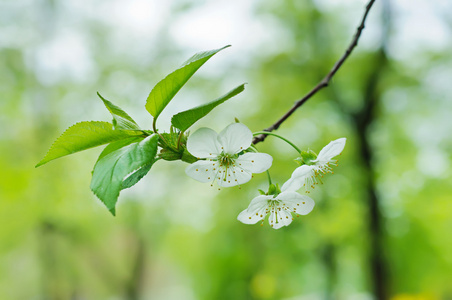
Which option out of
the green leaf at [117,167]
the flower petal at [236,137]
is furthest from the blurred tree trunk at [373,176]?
the green leaf at [117,167]

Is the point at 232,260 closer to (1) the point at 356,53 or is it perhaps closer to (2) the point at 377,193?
(2) the point at 377,193

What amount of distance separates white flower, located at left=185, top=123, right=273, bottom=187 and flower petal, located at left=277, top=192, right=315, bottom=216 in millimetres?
68

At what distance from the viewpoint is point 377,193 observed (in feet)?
12.9

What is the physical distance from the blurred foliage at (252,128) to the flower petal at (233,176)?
3390 mm

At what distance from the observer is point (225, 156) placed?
534mm

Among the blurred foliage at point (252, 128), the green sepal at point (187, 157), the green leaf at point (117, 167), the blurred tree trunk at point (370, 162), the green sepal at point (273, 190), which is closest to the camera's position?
the green leaf at point (117, 167)

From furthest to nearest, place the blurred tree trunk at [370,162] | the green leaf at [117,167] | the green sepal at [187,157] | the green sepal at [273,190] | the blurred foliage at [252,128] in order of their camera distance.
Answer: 1. the blurred foliage at [252,128]
2. the blurred tree trunk at [370,162]
3. the green sepal at [273,190]
4. the green sepal at [187,157]
5. the green leaf at [117,167]

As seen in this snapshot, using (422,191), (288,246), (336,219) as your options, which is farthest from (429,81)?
(288,246)

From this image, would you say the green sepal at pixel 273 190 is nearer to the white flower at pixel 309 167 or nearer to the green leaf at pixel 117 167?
the white flower at pixel 309 167

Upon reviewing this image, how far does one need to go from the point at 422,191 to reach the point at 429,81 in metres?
1.08

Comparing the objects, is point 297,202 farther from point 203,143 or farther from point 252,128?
point 252,128

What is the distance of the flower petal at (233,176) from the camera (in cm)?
53

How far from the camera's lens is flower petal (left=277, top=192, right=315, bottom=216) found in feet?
1.83

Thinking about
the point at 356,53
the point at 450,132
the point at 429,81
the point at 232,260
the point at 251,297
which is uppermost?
the point at 356,53
